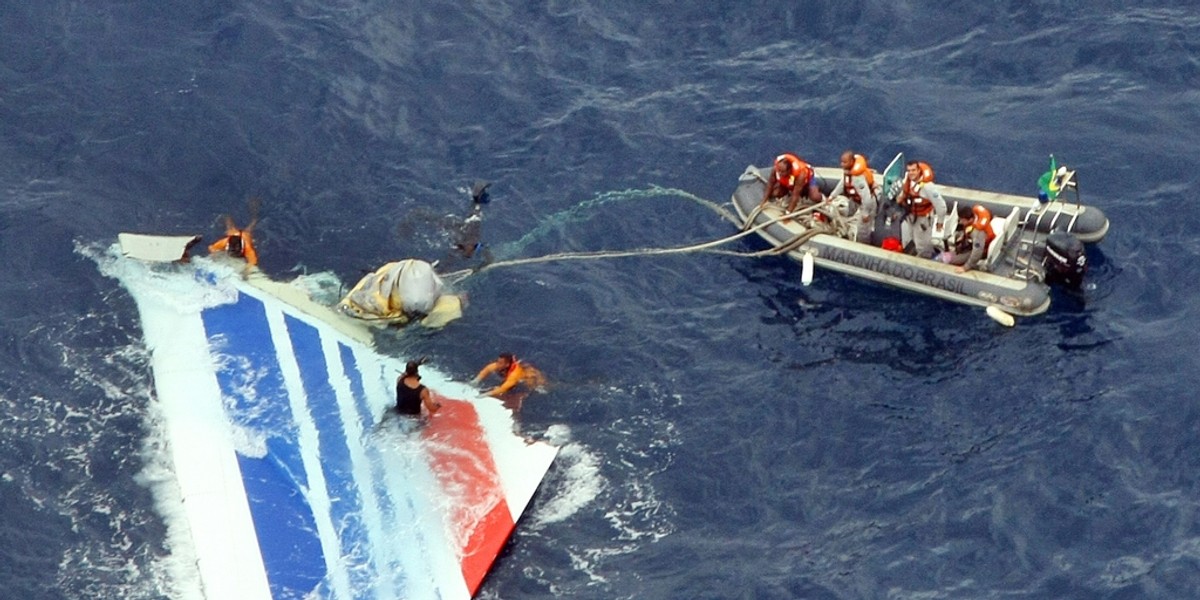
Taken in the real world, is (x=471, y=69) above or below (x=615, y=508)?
above

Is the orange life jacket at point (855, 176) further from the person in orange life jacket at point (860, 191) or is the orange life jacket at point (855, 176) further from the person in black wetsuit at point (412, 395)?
the person in black wetsuit at point (412, 395)

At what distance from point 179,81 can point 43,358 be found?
9.15 metres

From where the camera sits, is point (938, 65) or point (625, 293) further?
point (938, 65)

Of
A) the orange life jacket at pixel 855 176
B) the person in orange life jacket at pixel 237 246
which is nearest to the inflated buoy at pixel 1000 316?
the orange life jacket at pixel 855 176

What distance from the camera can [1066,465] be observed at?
1071 inches

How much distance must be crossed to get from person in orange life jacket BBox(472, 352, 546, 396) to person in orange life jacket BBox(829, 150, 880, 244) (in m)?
8.05

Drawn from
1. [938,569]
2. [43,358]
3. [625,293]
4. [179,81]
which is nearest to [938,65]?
[625,293]

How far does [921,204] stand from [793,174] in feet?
9.74

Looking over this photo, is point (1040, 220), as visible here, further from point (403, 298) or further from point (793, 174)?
point (403, 298)

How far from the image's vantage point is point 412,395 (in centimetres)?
2797

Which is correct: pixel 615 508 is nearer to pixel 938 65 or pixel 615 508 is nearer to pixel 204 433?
pixel 204 433

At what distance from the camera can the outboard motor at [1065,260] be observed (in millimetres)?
30188

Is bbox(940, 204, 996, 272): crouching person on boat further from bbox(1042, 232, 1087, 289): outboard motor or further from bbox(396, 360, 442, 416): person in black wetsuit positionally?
bbox(396, 360, 442, 416): person in black wetsuit

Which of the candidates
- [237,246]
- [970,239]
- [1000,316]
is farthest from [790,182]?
[237,246]
